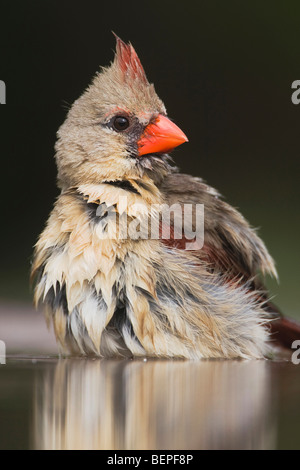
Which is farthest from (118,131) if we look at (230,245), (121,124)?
(230,245)

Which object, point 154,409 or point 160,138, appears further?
point 160,138

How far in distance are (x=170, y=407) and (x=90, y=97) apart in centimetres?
106

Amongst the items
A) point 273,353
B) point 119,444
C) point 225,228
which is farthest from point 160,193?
point 119,444

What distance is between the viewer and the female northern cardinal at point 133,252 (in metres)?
1.51

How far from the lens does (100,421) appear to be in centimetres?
82

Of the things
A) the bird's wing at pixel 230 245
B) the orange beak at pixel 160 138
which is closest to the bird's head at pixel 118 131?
the orange beak at pixel 160 138

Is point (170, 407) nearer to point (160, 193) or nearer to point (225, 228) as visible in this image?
point (160, 193)

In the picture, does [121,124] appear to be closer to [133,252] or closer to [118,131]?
[118,131]

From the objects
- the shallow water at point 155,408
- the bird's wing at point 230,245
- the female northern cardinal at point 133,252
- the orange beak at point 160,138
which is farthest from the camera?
the bird's wing at point 230,245

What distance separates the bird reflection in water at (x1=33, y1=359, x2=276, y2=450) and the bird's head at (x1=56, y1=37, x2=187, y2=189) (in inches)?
22.4

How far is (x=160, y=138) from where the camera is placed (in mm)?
1644

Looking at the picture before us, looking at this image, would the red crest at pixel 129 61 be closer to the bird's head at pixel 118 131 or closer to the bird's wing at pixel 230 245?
the bird's head at pixel 118 131

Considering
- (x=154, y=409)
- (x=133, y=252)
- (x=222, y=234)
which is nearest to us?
(x=154, y=409)

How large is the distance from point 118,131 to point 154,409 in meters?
0.95
